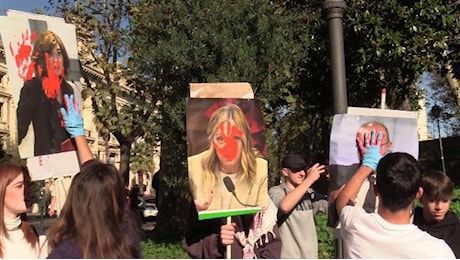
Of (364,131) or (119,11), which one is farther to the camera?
(119,11)

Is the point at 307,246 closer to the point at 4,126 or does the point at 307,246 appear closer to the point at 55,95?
the point at 55,95

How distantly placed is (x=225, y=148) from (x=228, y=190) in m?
0.27

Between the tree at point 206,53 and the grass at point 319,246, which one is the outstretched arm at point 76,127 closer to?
the grass at point 319,246

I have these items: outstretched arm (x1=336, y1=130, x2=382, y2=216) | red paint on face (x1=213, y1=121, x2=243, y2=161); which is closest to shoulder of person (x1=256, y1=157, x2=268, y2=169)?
red paint on face (x1=213, y1=121, x2=243, y2=161)

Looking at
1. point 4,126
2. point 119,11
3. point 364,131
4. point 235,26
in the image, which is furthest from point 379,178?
point 4,126

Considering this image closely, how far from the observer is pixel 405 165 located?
2.89 meters

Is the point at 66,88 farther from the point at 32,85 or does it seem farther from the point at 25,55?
the point at 25,55

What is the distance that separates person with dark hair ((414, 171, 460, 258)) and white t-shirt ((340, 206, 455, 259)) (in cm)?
78

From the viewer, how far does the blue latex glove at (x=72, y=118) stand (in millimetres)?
4000

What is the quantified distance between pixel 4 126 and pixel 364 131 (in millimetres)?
51769

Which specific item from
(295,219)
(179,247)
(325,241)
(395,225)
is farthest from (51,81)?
(179,247)

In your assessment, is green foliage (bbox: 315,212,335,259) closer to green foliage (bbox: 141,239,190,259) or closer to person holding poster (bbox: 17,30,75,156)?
green foliage (bbox: 141,239,190,259)

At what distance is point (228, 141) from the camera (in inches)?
155

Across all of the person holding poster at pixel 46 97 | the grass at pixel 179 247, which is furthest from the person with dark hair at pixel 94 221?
the grass at pixel 179 247
